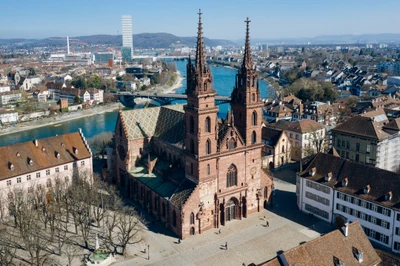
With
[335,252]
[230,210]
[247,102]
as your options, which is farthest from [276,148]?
[335,252]

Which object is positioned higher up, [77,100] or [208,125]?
[208,125]

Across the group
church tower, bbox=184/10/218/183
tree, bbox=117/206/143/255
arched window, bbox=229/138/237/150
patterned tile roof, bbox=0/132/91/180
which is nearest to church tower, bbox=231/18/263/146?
arched window, bbox=229/138/237/150

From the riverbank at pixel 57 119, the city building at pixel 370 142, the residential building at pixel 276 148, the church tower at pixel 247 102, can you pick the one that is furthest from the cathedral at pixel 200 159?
the riverbank at pixel 57 119

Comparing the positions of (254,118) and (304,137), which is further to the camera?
(304,137)

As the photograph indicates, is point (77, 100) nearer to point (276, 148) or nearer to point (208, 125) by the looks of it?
point (276, 148)

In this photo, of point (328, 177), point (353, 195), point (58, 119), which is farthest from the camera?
point (58, 119)

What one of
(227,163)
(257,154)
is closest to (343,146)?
(257,154)

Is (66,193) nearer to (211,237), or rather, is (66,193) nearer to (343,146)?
(211,237)
